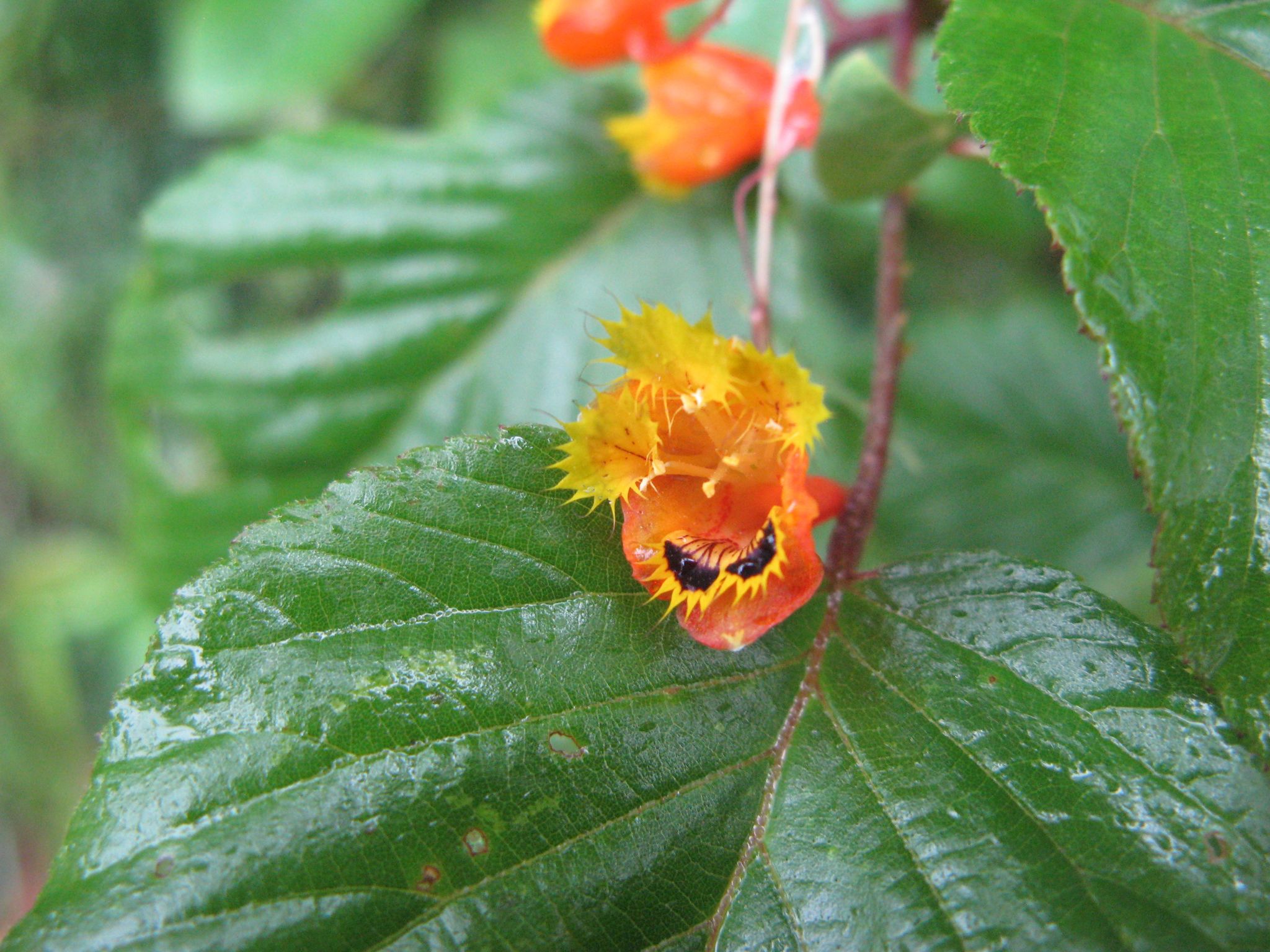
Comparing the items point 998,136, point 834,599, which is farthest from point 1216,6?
point 834,599

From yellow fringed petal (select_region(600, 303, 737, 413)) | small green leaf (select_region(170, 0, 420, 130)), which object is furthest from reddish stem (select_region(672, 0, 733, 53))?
small green leaf (select_region(170, 0, 420, 130))

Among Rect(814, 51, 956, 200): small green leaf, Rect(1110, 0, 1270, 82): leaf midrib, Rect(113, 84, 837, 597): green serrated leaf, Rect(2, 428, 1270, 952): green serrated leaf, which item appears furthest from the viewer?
Rect(113, 84, 837, 597): green serrated leaf

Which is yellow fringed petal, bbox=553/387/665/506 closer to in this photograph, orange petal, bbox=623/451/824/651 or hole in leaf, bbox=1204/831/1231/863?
orange petal, bbox=623/451/824/651

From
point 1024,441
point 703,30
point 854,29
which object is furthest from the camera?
point 1024,441

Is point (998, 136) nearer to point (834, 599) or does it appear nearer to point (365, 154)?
point (834, 599)

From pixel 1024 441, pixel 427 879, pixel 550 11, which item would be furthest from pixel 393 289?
pixel 1024 441

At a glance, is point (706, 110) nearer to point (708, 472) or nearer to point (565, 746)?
point (708, 472)
